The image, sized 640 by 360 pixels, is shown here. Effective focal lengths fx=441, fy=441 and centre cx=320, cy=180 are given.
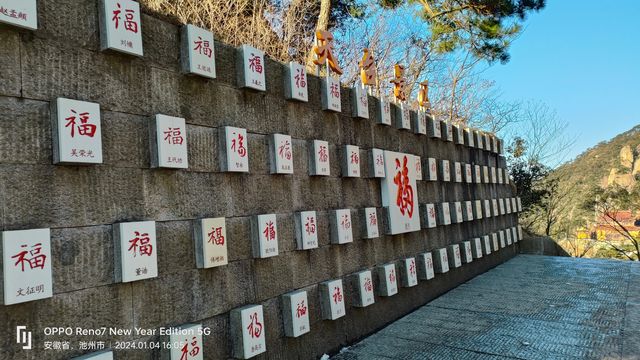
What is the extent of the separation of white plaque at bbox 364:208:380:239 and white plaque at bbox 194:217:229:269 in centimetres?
161

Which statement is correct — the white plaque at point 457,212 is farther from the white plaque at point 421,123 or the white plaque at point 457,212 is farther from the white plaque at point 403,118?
the white plaque at point 403,118

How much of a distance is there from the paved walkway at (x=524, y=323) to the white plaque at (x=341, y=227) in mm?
839

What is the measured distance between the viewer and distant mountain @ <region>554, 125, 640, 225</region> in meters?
13.9

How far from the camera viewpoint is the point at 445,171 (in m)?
5.37

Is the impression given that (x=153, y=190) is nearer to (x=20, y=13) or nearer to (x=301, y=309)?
(x=20, y=13)

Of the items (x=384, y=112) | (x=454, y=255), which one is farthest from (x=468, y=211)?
(x=384, y=112)

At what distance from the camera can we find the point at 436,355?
3145 millimetres

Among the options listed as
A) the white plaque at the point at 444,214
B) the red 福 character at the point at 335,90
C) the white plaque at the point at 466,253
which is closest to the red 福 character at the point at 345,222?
the red 福 character at the point at 335,90

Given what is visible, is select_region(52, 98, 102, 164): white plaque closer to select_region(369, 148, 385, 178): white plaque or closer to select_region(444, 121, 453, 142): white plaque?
select_region(369, 148, 385, 178): white plaque

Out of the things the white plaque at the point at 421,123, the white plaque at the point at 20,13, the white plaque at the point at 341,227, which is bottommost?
the white plaque at the point at 341,227

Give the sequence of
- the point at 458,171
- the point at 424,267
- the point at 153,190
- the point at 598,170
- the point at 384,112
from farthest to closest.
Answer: the point at 598,170, the point at 458,171, the point at 424,267, the point at 384,112, the point at 153,190

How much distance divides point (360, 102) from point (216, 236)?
203cm

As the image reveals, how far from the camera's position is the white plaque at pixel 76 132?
1749 mm

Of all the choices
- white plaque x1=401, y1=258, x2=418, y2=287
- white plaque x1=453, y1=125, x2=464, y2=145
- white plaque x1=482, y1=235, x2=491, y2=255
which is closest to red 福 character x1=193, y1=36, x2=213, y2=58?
white plaque x1=401, y1=258, x2=418, y2=287
